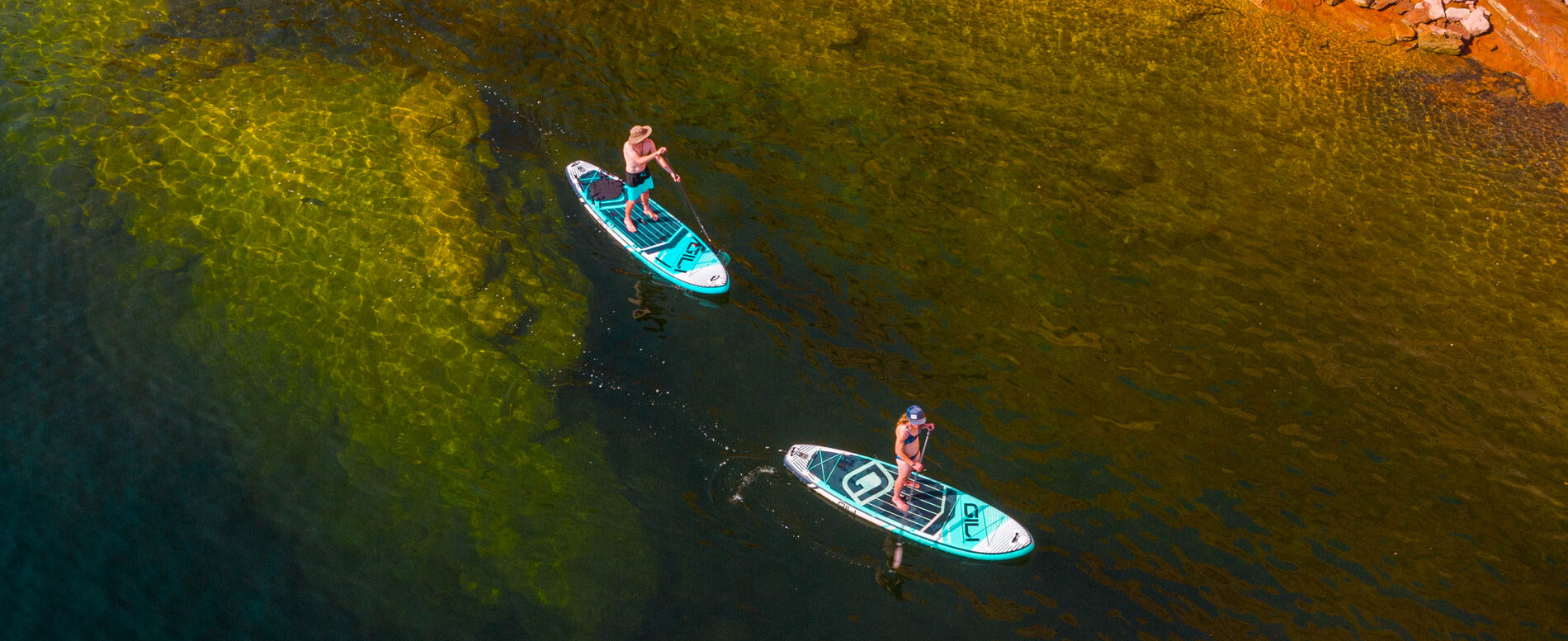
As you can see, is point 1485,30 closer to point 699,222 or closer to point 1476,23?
point 1476,23

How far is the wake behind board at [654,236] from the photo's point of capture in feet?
63.3

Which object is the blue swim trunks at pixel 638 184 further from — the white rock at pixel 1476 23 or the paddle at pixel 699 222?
the white rock at pixel 1476 23

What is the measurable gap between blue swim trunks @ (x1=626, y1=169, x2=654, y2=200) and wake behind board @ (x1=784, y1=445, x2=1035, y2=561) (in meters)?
7.39

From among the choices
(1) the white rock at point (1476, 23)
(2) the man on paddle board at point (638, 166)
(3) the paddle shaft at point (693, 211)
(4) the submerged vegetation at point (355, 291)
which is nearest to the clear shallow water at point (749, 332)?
(4) the submerged vegetation at point (355, 291)

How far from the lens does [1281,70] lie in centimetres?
2723

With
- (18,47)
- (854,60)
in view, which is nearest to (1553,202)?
(854,60)

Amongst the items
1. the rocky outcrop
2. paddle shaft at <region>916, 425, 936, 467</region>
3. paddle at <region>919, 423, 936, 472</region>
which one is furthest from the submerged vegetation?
the rocky outcrop

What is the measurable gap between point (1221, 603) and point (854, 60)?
17.2m

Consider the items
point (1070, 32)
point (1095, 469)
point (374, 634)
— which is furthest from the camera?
point (1070, 32)

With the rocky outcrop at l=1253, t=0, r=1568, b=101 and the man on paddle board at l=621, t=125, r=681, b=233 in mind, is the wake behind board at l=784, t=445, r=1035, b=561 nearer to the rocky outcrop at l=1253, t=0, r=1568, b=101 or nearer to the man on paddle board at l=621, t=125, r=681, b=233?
the man on paddle board at l=621, t=125, r=681, b=233

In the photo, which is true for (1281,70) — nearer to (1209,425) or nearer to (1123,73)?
(1123,73)

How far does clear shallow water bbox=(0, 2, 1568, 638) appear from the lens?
584 inches

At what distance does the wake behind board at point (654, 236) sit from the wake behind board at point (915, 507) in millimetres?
4835

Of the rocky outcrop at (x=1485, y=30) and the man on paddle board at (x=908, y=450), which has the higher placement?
the rocky outcrop at (x=1485, y=30)
